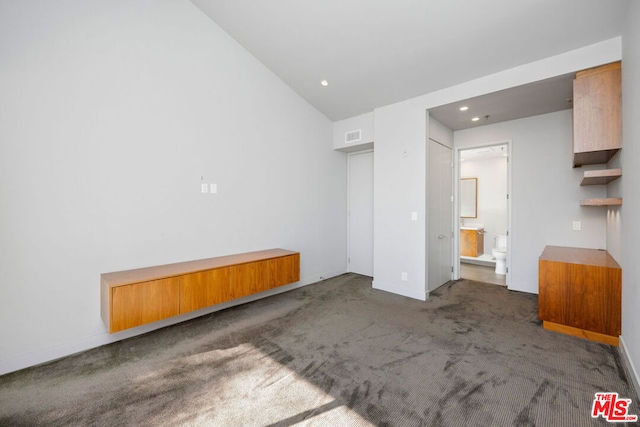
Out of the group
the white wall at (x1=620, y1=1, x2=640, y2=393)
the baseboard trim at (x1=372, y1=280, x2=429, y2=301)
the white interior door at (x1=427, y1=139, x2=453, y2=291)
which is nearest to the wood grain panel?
the white wall at (x1=620, y1=1, x2=640, y2=393)

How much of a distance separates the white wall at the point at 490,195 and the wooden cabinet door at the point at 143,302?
6.81 meters

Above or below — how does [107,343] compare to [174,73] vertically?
below

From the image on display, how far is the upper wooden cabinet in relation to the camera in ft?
8.11

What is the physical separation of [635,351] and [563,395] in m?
0.65

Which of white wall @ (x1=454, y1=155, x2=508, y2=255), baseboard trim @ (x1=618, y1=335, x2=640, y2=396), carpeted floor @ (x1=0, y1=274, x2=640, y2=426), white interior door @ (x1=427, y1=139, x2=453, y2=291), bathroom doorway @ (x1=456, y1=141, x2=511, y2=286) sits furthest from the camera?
white wall @ (x1=454, y1=155, x2=508, y2=255)

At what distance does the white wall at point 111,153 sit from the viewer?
7.50ft

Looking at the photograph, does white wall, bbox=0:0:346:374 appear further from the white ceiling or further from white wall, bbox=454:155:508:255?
white wall, bbox=454:155:508:255

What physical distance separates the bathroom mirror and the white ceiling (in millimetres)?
3986

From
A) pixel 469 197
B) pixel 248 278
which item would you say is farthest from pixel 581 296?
pixel 469 197

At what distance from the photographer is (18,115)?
7.43 feet

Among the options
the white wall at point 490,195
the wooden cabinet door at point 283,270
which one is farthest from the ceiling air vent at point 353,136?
the white wall at point 490,195

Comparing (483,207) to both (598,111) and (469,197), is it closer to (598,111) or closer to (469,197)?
(469,197)

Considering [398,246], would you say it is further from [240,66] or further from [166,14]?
[166,14]

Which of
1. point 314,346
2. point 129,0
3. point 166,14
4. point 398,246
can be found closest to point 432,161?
point 398,246
